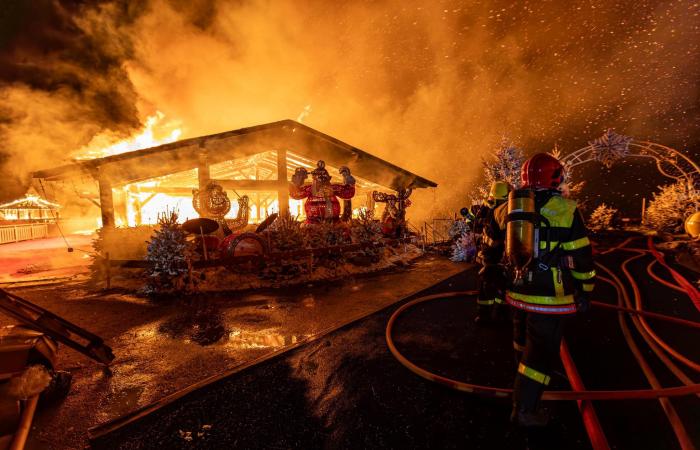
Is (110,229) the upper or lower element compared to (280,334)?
upper

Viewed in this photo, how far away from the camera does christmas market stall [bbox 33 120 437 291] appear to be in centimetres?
800

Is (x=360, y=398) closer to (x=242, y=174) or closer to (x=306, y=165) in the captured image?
(x=306, y=165)

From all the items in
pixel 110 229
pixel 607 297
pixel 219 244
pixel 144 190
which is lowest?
pixel 607 297

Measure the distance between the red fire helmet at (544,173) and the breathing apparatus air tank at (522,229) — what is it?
30cm

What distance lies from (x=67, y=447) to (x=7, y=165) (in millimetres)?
45048

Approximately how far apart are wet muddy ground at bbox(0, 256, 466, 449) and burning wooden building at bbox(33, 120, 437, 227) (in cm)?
440

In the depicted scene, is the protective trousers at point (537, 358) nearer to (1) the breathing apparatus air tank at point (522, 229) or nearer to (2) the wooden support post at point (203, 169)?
(1) the breathing apparatus air tank at point (522, 229)

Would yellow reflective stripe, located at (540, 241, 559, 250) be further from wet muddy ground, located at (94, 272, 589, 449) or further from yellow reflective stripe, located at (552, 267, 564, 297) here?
wet muddy ground, located at (94, 272, 589, 449)

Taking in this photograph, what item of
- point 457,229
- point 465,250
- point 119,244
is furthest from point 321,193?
point 457,229

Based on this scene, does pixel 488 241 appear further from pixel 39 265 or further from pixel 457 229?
pixel 39 265

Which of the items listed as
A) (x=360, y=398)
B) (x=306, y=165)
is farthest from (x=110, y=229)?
(x=360, y=398)

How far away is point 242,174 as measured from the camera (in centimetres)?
1886

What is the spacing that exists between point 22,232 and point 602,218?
149 feet

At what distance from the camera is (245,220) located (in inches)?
406
